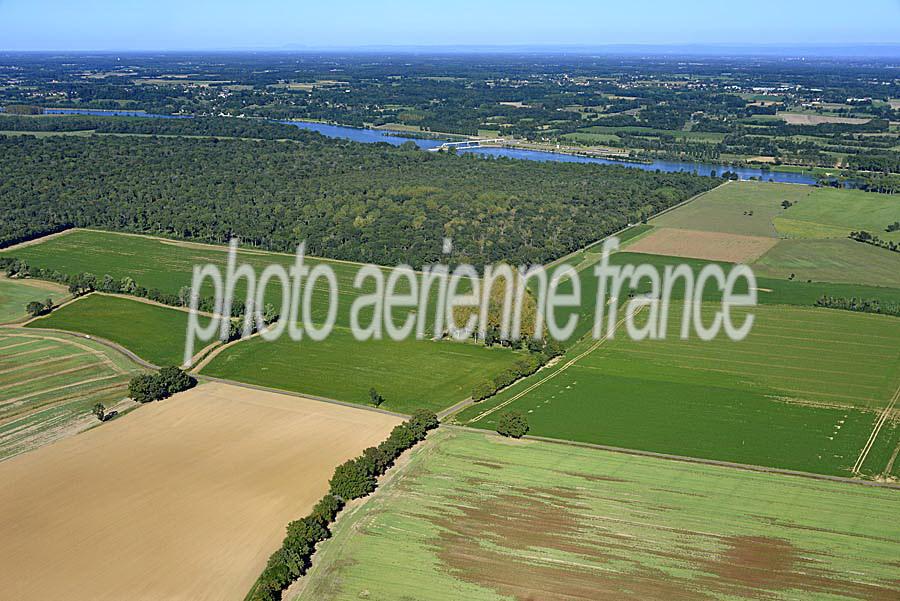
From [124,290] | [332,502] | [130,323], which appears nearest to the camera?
[332,502]

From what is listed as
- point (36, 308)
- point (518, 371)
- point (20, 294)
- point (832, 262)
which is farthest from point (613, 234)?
point (20, 294)

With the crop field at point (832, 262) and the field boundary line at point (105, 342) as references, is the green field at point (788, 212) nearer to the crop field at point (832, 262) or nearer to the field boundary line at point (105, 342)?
the crop field at point (832, 262)

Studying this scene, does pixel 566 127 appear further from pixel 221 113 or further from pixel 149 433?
pixel 149 433

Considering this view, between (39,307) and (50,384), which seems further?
(39,307)

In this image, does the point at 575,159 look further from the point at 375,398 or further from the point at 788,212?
the point at 375,398

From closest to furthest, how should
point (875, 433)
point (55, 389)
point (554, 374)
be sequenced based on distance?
point (875, 433) → point (55, 389) → point (554, 374)

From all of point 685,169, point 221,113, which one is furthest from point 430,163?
point 221,113

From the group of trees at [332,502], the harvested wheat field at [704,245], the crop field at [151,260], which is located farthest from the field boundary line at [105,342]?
the harvested wheat field at [704,245]
